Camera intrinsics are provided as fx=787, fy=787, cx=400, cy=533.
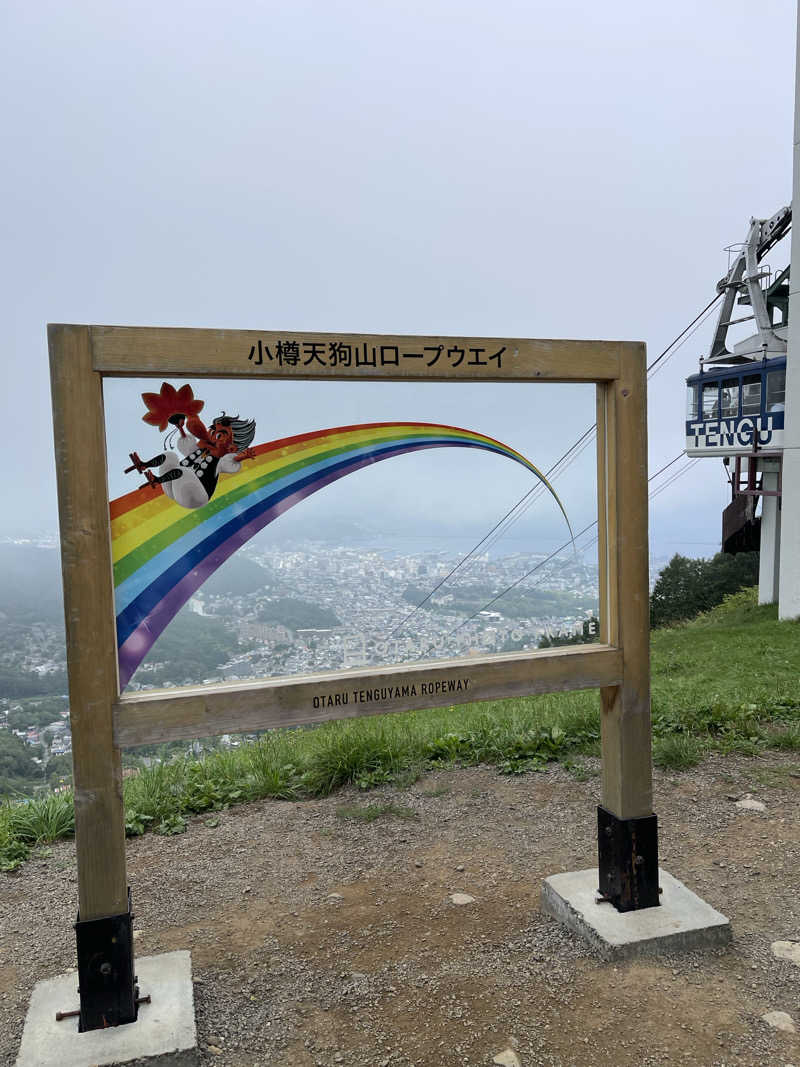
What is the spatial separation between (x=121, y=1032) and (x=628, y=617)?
250 centimetres

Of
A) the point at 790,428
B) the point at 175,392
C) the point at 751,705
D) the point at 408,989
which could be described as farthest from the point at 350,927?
the point at 790,428

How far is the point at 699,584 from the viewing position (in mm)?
35094

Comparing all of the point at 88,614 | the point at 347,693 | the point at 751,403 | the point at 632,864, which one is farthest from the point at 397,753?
the point at 751,403

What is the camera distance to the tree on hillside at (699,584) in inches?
1334

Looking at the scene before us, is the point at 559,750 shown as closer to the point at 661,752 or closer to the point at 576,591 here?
the point at 661,752

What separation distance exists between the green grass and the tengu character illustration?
8.63ft

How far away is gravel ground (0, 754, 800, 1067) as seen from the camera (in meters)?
2.79

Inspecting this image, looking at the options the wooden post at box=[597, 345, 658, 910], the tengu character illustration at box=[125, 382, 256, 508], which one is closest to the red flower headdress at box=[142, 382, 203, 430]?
the tengu character illustration at box=[125, 382, 256, 508]

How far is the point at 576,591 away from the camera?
3.51 meters

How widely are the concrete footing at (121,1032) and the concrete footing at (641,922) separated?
1599mm

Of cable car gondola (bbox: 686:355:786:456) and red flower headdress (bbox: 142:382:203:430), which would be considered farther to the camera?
cable car gondola (bbox: 686:355:786:456)

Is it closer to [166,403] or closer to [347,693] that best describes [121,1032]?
[347,693]

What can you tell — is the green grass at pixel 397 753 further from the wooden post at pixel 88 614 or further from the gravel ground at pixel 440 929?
the wooden post at pixel 88 614

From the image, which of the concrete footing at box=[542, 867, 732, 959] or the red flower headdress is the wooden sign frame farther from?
the concrete footing at box=[542, 867, 732, 959]
